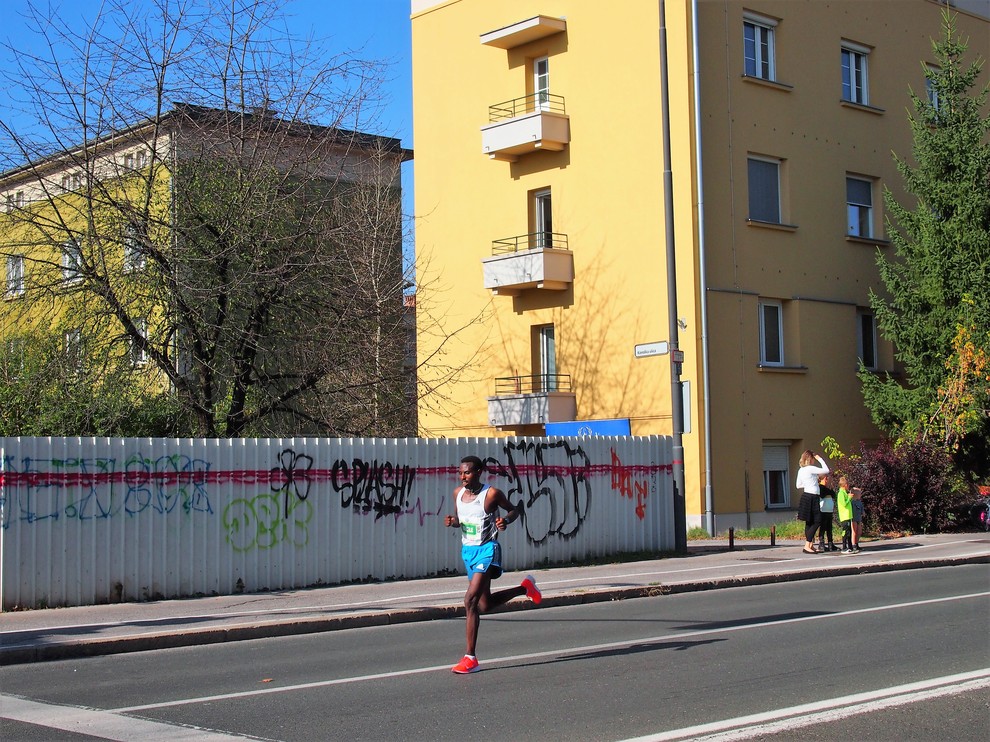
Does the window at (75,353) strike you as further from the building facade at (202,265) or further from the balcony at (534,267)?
the balcony at (534,267)

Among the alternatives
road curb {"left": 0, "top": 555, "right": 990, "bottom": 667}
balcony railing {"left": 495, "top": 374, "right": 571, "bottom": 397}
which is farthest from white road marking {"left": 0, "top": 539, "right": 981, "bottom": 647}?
balcony railing {"left": 495, "top": 374, "right": 571, "bottom": 397}

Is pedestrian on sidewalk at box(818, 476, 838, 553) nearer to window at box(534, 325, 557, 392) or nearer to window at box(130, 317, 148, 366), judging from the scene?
window at box(534, 325, 557, 392)

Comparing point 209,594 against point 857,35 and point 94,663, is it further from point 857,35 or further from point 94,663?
point 857,35

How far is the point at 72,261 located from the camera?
58.6ft

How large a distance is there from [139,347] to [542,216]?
14024mm

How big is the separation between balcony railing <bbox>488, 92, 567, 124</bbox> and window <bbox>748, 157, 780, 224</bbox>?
16.4 feet

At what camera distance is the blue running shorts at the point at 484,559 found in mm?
9539

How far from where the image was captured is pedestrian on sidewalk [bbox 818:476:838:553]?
20297mm

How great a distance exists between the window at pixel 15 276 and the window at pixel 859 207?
19864 mm

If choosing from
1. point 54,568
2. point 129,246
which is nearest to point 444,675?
point 54,568

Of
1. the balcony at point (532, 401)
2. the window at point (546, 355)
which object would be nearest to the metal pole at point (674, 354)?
the balcony at point (532, 401)

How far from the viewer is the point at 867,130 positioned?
→ 30.0 metres

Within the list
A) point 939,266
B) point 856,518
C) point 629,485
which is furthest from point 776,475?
point 629,485

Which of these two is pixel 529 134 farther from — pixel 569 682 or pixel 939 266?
pixel 569 682
